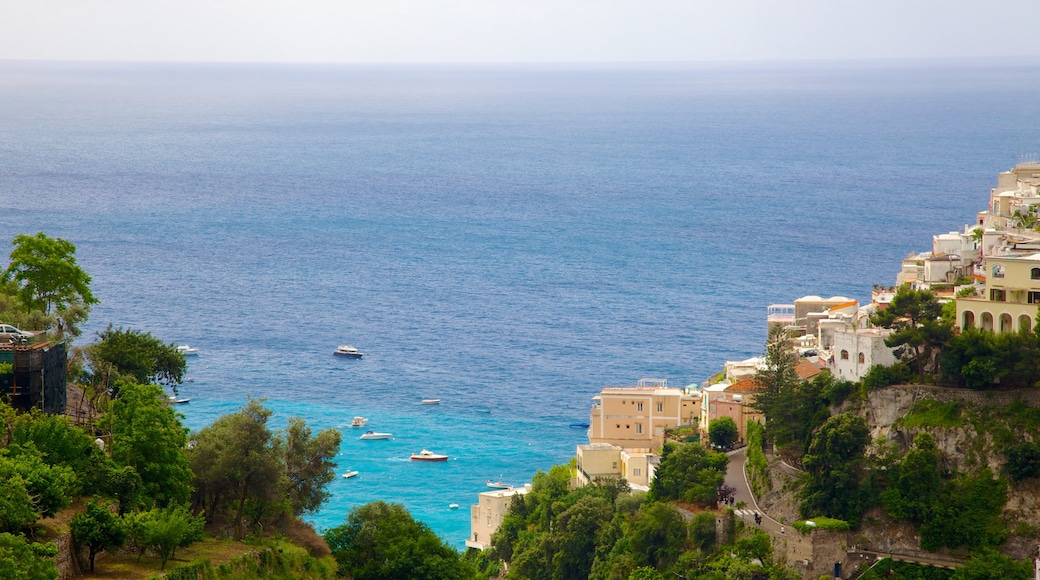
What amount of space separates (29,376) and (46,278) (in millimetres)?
14440

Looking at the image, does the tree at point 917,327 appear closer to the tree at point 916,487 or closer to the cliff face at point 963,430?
the cliff face at point 963,430

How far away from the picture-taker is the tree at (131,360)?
2347 inches

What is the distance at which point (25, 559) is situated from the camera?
38.8 metres

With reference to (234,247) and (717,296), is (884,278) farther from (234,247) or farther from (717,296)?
(234,247)

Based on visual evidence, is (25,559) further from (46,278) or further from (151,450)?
(46,278)

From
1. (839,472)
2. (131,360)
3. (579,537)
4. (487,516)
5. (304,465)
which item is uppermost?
(131,360)

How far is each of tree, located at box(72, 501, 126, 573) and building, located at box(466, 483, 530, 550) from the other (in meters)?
40.2

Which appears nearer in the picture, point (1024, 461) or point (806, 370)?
point (1024, 461)

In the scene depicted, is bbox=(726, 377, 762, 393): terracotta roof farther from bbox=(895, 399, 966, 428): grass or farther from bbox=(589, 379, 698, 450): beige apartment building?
bbox=(895, 399, 966, 428): grass

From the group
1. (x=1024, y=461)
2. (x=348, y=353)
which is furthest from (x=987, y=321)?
(x=348, y=353)

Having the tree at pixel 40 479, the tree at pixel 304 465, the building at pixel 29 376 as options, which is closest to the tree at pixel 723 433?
the tree at pixel 304 465

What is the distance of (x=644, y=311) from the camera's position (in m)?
139

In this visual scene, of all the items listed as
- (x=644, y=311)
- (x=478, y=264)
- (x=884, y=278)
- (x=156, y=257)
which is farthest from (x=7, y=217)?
(x=884, y=278)

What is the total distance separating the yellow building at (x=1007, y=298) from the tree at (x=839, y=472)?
6.96 m
